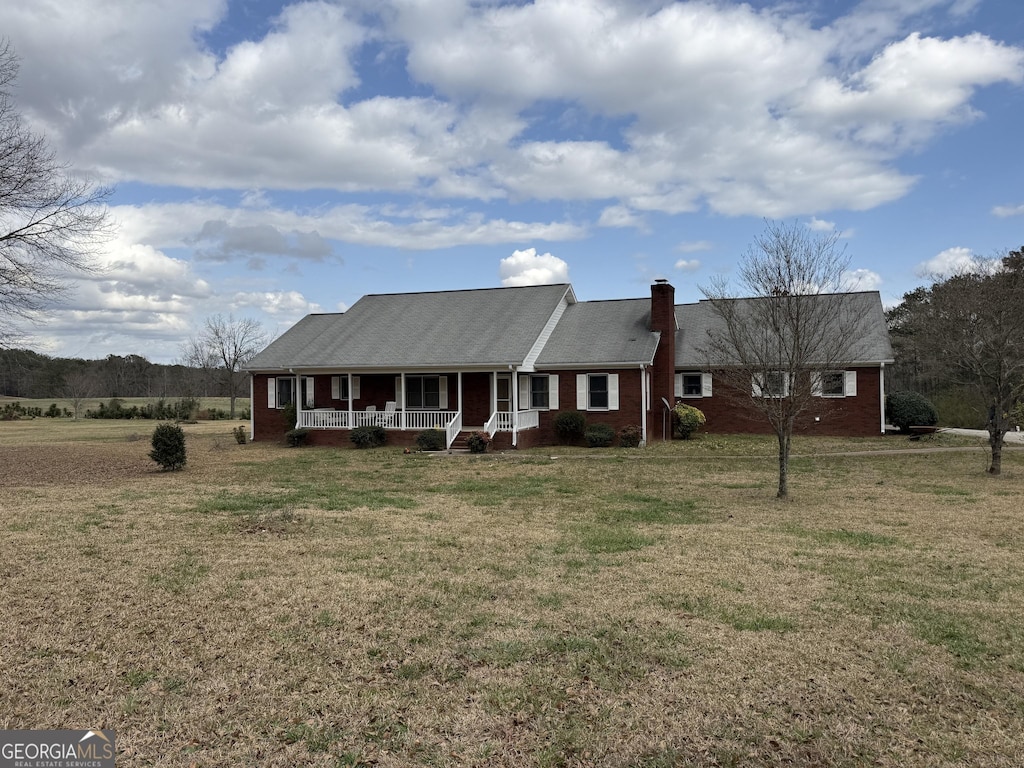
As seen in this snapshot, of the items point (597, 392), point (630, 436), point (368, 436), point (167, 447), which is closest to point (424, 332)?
point (368, 436)

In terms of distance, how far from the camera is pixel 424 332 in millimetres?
26641

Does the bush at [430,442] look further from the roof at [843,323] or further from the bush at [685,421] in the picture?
the roof at [843,323]

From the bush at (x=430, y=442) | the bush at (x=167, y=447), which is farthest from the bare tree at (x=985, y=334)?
the bush at (x=167, y=447)

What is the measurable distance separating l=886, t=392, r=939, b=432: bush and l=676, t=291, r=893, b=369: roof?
2.16m

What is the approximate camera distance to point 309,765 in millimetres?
3920

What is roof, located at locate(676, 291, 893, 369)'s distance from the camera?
26.0 metres

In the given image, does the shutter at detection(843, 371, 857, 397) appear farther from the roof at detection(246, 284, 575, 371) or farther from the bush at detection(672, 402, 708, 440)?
the roof at detection(246, 284, 575, 371)

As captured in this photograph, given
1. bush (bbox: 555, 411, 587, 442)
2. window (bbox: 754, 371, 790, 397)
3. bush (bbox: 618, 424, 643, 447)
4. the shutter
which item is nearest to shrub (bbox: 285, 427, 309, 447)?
bush (bbox: 555, 411, 587, 442)

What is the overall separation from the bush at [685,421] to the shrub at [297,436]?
13.2 meters

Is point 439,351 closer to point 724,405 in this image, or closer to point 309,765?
point 724,405

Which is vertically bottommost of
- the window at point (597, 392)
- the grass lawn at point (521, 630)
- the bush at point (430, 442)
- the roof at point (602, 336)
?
the grass lawn at point (521, 630)

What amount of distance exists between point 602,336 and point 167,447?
587 inches

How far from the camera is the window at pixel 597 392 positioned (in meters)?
24.7

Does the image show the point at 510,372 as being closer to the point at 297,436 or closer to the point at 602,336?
the point at 602,336
